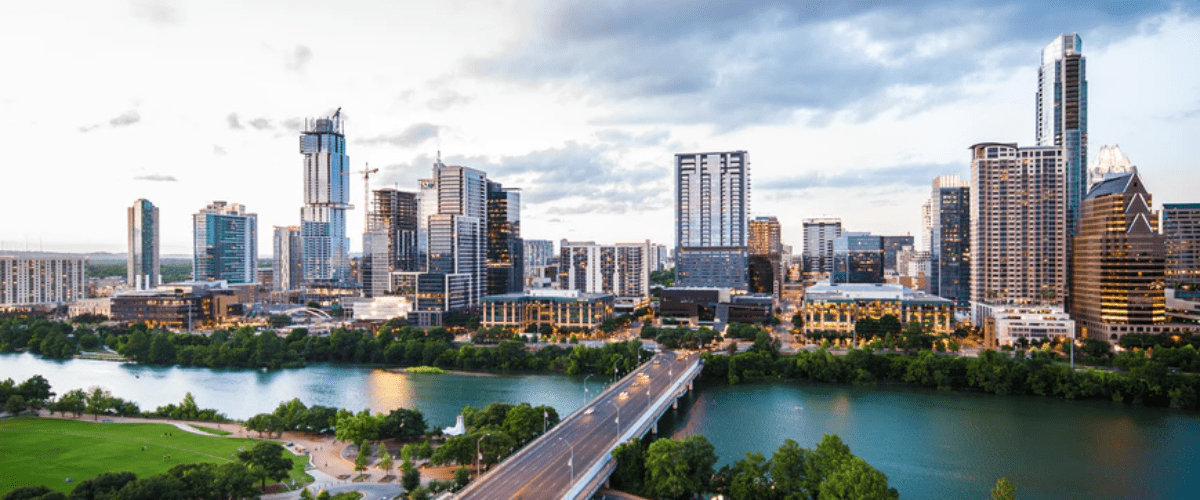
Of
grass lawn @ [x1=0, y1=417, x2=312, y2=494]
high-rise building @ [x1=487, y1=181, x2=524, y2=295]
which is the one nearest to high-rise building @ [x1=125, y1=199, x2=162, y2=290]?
high-rise building @ [x1=487, y1=181, x2=524, y2=295]

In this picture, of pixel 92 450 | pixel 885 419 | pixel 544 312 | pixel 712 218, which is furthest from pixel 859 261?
pixel 92 450

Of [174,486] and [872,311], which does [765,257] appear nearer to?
[872,311]

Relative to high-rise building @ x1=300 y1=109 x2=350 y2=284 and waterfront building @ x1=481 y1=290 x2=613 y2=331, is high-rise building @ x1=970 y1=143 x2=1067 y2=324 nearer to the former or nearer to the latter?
waterfront building @ x1=481 y1=290 x2=613 y2=331

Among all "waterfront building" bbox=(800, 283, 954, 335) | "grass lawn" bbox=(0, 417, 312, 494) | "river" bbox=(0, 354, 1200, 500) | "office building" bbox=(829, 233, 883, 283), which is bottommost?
"river" bbox=(0, 354, 1200, 500)

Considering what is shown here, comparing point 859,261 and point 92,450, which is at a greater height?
point 859,261

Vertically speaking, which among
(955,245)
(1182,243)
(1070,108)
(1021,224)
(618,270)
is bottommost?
(618,270)

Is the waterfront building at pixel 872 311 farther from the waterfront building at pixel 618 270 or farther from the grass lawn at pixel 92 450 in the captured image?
the grass lawn at pixel 92 450

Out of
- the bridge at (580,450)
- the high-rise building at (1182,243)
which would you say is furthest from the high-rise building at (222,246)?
the high-rise building at (1182,243)
